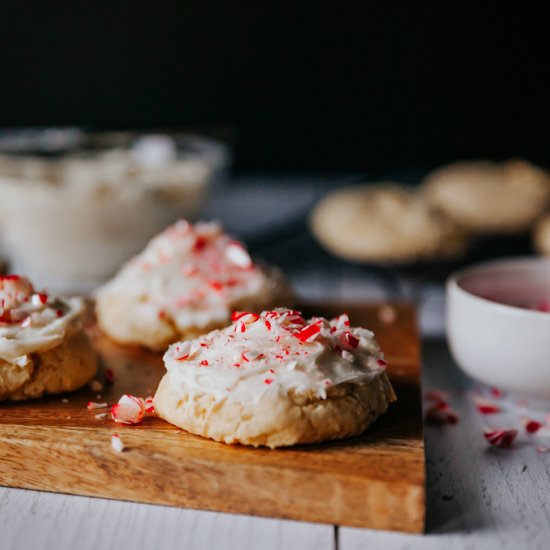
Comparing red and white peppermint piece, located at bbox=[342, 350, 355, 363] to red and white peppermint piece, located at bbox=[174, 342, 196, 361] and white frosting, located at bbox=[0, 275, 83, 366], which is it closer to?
red and white peppermint piece, located at bbox=[174, 342, 196, 361]

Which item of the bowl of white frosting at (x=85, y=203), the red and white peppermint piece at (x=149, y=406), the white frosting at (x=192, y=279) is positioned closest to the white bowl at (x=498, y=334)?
the white frosting at (x=192, y=279)

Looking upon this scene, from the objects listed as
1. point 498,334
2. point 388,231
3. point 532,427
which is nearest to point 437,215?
point 388,231

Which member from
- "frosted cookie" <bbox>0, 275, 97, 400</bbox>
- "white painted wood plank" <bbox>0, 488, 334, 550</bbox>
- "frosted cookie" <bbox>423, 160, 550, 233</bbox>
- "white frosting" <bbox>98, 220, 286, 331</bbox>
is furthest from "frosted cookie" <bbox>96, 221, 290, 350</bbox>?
"frosted cookie" <bbox>423, 160, 550, 233</bbox>

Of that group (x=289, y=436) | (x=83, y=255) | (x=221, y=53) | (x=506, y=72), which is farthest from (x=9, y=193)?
(x=506, y=72)

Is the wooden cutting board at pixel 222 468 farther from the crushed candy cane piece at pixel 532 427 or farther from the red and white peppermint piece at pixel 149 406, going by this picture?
the crushed candy cane piece at pixel 532 427

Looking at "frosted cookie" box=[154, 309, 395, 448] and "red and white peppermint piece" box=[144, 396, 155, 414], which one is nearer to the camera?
"frosted cookie" box=[154, 309, 395, 448]

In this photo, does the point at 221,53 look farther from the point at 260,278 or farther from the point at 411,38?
the point at 260,278

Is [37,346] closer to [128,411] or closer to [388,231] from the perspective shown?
[128,411]
